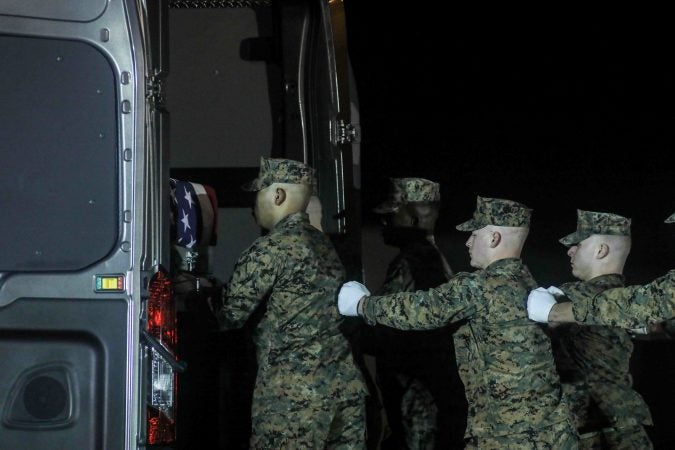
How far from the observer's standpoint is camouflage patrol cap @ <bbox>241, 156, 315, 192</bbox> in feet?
16.3

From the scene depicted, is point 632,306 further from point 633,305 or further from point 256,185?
point 256,185

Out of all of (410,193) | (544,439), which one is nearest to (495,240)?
(544,439)

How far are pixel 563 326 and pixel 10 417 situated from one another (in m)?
2.95

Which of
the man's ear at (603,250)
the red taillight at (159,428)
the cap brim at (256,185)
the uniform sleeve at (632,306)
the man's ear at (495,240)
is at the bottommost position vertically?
the red taillight at (159,428)

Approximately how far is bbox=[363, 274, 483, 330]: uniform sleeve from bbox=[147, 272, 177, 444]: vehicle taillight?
4.28 feet

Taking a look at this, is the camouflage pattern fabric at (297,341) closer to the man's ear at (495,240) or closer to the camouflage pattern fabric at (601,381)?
the man's ear at (495,240)

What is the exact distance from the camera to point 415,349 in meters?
6.84

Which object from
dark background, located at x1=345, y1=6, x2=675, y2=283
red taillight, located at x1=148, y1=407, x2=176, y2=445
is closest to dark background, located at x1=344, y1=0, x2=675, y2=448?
dark background, located at x1=345, y1=6, x2=675, y2=283

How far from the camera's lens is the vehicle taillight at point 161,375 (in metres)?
3.50

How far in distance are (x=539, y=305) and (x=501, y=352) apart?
11.7 inches

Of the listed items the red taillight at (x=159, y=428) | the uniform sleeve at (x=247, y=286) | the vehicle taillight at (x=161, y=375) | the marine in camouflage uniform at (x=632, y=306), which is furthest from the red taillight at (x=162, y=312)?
the marine in camouflage uniform at (x=632, y=306)

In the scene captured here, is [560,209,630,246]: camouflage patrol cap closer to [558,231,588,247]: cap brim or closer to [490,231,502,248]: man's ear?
[558,231,588,247]: cap brim

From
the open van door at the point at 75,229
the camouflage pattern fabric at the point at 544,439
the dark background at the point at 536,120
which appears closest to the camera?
the open van door at the point at 75,229

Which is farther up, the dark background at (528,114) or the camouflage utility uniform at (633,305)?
the dark background at (528,114)
